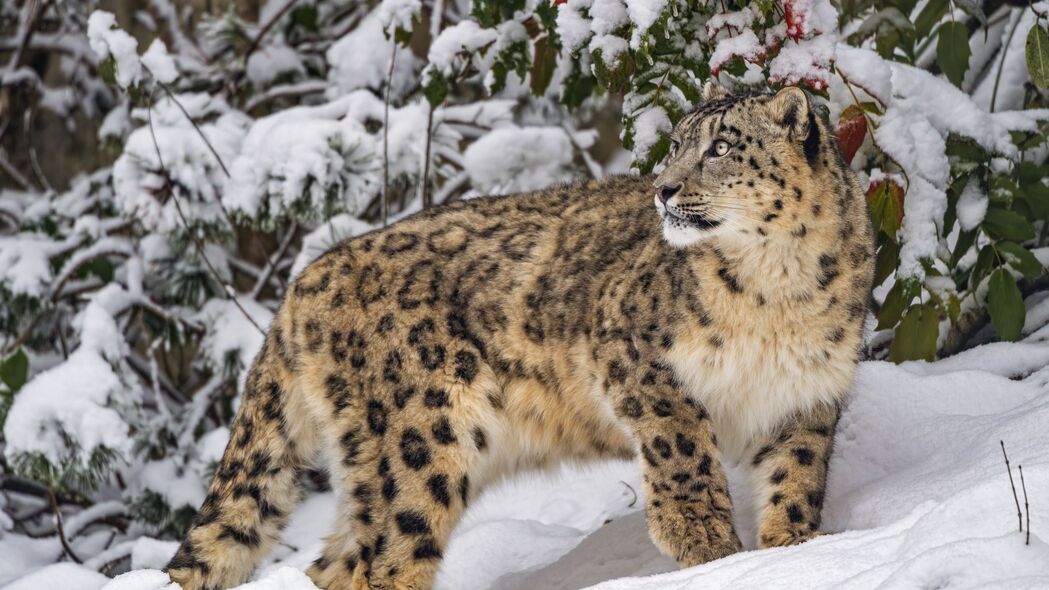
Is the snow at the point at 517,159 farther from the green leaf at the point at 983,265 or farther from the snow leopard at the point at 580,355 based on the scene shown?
the green leaf at the point at 983,265

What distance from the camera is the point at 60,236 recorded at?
8.33 meters

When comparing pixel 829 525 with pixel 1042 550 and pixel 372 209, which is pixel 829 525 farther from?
pixel 372 209

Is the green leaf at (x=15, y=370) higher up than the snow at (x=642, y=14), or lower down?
lower down

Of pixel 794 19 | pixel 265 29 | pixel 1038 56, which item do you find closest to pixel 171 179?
pixel 265 29

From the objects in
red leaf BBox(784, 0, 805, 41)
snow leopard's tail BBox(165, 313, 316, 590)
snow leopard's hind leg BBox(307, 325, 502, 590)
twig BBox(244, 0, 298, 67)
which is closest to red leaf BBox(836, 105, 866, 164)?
red leaf BBox(784, 0, 805, 41)

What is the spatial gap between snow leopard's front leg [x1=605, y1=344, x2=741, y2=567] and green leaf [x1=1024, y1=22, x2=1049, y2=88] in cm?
169

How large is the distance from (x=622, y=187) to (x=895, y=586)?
2387 millimetres

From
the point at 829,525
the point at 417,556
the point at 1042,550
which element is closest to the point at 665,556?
the point at 829,525

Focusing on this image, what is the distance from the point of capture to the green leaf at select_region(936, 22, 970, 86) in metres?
4.97

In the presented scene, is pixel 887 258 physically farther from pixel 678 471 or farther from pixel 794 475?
pixel 678 471

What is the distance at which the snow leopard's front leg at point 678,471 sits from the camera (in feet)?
13.3

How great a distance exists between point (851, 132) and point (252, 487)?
236 cm

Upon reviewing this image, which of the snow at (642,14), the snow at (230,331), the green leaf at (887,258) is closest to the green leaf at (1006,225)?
the green leaf at (887,258)

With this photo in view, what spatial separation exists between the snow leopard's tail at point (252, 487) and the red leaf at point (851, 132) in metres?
2.03
